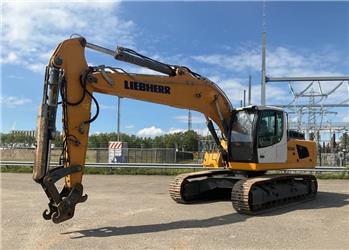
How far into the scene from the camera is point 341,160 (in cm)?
3162

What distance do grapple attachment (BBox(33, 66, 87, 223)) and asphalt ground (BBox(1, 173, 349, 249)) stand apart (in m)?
0.49

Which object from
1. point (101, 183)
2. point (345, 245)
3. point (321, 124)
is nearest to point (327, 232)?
point (345, 245)

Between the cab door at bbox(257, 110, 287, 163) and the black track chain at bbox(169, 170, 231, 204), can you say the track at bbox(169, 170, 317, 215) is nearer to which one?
the black track chain at bbox(169, 170, 231, 204)

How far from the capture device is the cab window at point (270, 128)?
13.8m

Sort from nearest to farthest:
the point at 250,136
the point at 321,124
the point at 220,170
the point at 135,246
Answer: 1. the point at 135,246
2. the point at 250,136
3. the point at 220,170
4. the point at 321,124

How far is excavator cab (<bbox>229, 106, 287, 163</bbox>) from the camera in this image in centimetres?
1372

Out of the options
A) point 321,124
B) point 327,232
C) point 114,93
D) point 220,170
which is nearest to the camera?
point 327,232

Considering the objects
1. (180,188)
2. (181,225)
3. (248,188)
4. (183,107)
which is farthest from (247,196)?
(183,107)

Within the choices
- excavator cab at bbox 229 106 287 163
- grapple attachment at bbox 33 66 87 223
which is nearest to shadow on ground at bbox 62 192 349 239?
grapple attachment at bbox 33 66 87 223

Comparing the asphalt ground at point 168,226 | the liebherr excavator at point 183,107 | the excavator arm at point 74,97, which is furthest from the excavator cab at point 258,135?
the excavator arm at point 74,97

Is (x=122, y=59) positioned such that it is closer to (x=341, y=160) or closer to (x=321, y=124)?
(x=341, y=160)

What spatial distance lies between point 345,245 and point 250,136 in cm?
535

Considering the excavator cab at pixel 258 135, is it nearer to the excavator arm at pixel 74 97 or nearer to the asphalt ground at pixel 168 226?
the asphalt ground at pixel 168 226

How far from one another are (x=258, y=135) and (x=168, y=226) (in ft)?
14.9
